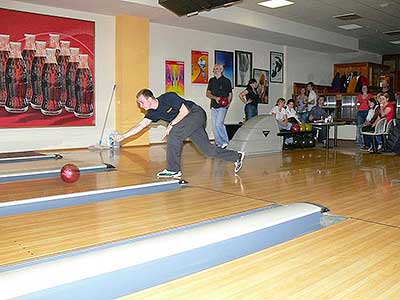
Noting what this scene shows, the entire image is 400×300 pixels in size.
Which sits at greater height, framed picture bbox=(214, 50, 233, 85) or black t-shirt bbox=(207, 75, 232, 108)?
framed picture bbox=(214, 50, 233, 85)

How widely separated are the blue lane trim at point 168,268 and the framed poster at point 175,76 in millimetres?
6517

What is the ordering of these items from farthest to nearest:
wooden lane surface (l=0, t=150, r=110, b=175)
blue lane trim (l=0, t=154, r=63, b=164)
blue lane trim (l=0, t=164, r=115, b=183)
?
1. blue lane trim (l=0, t=154, r=63, b=164)
2. wooden lane surface (l=0, t=150, r=110, b=175)
3. blue lane trim (l=0, t=164, r=115, b=183)

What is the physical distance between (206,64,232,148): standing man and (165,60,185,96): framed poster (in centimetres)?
170

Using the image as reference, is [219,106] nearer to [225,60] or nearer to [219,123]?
[219,123]

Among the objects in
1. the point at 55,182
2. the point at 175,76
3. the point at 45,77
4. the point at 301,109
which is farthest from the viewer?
the point at 301,109

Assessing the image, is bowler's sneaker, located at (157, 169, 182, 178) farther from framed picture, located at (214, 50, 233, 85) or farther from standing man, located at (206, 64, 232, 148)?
framed picture, located at (214, 50, 233, 85)

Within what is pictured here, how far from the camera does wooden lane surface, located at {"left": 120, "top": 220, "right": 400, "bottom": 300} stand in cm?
174

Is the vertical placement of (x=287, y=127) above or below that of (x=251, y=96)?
below

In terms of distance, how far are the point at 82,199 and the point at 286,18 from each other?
7154 mm

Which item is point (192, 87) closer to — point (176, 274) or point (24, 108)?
point (24, 108)

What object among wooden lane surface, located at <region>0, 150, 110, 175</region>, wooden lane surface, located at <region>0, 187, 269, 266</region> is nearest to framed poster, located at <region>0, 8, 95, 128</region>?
wooden lane surface, located at <region>0, 150, 110, 175</region>

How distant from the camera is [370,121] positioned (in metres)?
8.08

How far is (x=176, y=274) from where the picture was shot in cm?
198

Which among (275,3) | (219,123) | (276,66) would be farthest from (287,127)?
(276,66)
